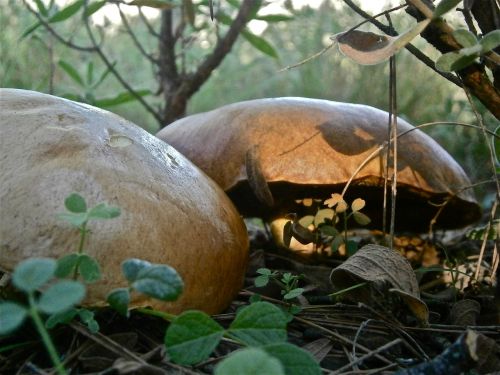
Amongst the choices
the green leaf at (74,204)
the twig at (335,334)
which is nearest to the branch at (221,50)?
the twig at (335,334)

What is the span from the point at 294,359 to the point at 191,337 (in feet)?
0.46

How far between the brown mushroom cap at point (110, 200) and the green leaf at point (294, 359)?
30 centimetres

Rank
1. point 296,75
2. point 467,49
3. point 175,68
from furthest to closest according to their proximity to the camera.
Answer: point 296,75 < point 175,68 < point 467,49

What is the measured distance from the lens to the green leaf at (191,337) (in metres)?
0.75

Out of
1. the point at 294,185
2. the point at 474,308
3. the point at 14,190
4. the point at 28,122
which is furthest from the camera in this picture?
the point at 294,185

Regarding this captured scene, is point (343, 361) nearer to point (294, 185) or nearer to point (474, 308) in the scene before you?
Result: point (474, 308)

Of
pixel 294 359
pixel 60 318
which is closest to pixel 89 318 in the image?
pixel 60 318

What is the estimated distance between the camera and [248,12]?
7.44 ft

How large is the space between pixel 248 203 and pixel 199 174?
0.42m

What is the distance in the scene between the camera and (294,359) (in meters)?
0.72

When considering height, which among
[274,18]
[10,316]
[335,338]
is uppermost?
[274,18]

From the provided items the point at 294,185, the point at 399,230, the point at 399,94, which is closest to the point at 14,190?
the point at 294,185

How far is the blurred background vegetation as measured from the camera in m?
3.31

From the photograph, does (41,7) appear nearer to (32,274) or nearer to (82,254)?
(82,254)
